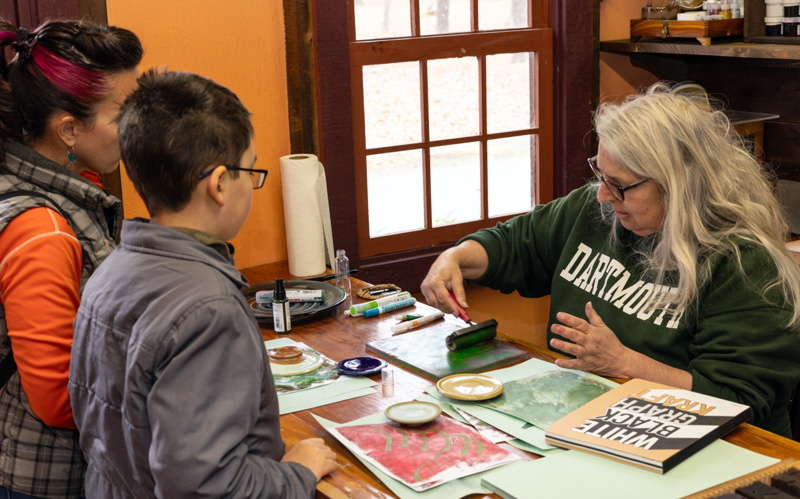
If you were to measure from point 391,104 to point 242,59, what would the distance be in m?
0.60

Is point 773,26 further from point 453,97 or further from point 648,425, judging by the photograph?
point 648,425

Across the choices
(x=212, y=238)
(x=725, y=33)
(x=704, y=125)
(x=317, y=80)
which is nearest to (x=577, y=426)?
(x=212, y=238)

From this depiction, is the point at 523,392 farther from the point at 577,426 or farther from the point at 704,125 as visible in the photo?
the point at 704,125

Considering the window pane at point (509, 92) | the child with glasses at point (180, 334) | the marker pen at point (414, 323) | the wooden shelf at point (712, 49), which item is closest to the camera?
the child with glasses at point (180, 334)

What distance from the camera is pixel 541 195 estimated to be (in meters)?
3.47

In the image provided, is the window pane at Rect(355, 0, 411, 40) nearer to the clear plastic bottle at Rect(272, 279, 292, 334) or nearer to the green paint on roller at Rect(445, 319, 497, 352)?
the clear plastic bottle at Rect(272, 279, 292, 334)

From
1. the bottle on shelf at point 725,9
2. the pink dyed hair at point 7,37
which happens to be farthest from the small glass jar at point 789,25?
the pink dyed hair at point 7,37

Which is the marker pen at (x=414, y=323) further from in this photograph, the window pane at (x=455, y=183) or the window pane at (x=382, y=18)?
the window pane at (x=382, y=18)

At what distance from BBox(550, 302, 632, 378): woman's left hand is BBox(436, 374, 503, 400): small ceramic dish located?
0.51ft

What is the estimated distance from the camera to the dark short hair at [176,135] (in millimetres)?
1219

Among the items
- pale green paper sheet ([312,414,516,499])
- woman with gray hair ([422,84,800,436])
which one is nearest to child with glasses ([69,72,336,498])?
pale green paper sheet ([312,414,516,499])

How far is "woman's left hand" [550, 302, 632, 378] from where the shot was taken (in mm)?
1704

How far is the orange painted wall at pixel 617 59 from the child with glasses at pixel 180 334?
8.27 ft

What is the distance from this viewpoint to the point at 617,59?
3.53 meters
